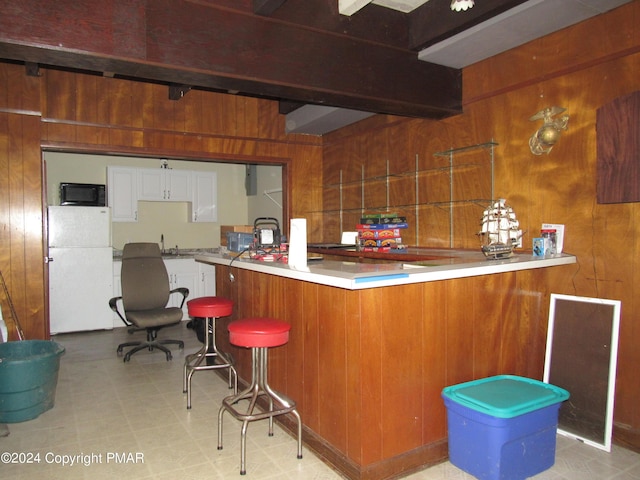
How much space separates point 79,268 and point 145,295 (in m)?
1.39

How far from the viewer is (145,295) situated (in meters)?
4.50

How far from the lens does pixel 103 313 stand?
5465 millimetres

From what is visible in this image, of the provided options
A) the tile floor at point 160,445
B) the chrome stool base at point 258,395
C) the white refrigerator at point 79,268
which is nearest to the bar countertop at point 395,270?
the chrome stool base at point 258,395

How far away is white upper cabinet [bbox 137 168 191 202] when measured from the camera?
6266 millimetres

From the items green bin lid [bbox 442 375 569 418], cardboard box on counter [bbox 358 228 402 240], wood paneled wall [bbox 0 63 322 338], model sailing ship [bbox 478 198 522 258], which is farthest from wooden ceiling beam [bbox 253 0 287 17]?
wood paneled wall [bbox 0 63 322 338]

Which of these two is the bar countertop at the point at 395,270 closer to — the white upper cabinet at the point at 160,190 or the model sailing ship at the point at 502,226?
the model sailing ship at the point at 502,226

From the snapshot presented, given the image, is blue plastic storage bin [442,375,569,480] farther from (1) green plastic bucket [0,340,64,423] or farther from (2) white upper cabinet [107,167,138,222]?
(2) white upper cabinet [107,167,138,222]

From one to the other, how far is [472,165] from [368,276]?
206cm

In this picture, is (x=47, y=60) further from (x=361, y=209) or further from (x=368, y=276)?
(x=361, y=209)

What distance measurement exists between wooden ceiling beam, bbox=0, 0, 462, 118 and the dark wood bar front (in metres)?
1.32

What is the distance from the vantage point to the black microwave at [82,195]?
5348 millimetres

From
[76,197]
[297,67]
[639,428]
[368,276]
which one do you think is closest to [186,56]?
[297,67]

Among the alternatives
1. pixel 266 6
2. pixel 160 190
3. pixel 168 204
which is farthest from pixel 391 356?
pixel 168 204
